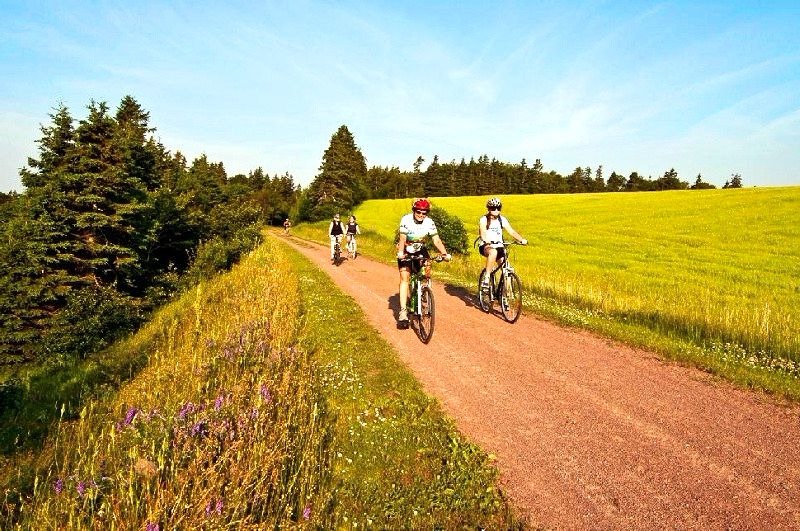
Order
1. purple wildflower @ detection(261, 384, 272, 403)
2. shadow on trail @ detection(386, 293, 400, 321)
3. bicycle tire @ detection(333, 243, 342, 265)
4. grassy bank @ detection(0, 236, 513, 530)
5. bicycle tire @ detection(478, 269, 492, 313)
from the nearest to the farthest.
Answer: grassy bank @ detection(0, 236, 513, 530), purple wildflower @ detection(261, 384, 272, 403), bicycle tire @ detection(478, 269, 492, 313), shadow on trail @ detection(386, 293, 400, 321), bicycle tire @ detection(333, 243, 342, 265)

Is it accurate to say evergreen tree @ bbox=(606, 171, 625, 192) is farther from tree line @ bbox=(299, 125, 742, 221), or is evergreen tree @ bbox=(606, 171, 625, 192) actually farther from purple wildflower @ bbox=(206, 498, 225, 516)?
purple wildflower @ bbox=(206, 498, 225, 516)

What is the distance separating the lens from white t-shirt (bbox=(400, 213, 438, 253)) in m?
8.39

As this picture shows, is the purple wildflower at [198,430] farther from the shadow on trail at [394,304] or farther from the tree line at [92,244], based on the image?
the tree line at [92,244]

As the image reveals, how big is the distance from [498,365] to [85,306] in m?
17.8

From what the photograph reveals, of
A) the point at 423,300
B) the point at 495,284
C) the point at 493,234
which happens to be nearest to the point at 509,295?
the point at 495,284

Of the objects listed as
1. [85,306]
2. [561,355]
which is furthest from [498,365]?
[85,306]

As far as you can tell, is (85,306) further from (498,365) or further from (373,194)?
(373,194)

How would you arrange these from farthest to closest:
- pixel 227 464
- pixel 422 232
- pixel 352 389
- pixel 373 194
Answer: pixel 373 194 → pixel 422 232 → pixel 352 389 → pixel 227 464

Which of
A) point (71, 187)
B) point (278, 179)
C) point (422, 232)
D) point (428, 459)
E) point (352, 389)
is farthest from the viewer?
point (278, 179)

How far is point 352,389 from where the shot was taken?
613 centimetres

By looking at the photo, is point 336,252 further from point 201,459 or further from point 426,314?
point 201,459

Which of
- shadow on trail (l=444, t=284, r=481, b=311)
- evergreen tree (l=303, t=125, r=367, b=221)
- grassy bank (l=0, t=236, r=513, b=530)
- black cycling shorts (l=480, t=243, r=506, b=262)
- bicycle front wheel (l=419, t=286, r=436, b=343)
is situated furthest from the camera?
evergreen tree (l=303, t=125, r=367, b=221)

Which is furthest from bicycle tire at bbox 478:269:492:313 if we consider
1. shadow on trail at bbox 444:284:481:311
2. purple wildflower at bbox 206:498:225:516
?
purple wildflower at bbox 206:498:225:516

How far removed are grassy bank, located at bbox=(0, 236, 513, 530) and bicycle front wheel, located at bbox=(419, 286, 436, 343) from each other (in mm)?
1353
